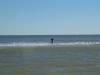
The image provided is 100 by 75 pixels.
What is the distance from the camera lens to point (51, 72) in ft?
47.6

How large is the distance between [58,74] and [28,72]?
5.48 feet

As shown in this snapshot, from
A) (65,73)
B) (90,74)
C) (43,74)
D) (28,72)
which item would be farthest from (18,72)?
(90,74)

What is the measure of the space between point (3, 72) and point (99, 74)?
487 cm

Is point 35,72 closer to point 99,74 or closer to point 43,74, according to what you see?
point 43,74

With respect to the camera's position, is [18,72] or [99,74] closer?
[99,74]

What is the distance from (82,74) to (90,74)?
1.27 feet

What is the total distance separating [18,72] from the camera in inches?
576

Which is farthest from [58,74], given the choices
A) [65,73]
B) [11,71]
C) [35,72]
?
[11,71]

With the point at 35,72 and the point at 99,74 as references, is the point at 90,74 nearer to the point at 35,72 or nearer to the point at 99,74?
the point at 99,74

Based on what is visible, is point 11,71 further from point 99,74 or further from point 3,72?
point 99,74

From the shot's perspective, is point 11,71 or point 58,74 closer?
point 58,74

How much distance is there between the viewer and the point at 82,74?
547 inches

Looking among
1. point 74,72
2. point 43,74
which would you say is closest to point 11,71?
point 43,74

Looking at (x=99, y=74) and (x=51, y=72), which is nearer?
(x=99, y=74)
